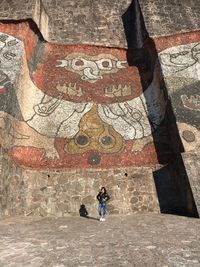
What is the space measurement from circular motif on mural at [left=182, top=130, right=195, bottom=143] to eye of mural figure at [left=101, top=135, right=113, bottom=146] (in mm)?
2071

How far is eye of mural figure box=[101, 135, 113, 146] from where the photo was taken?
974cm

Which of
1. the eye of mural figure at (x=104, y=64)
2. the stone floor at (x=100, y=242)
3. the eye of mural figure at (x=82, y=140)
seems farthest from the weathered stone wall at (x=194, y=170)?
the eye of mural figure at (x=104, y=64)

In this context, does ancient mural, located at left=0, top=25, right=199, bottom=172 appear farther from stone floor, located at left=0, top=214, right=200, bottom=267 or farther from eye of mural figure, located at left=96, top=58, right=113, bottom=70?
stone floor, located at left=0, top=214, right=200, bottom=267

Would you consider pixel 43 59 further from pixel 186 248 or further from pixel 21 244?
pixel 186 248

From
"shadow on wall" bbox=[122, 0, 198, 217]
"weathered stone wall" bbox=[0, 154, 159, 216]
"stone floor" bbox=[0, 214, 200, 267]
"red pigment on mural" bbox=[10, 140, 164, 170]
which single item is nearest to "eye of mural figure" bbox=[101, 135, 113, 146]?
"red pigment on mural" bbox=[10, 140, 164, 170]

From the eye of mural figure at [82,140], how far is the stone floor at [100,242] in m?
2.64

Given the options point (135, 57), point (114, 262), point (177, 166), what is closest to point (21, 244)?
point (114, 262)

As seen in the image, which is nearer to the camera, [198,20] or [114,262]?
[114,262]

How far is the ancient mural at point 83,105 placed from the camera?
9328mm

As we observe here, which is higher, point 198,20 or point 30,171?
point 198,20

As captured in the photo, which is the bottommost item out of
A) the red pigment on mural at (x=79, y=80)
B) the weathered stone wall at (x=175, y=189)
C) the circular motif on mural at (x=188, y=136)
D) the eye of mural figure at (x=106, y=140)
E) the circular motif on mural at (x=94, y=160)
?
the weathered stone wall at (x=175, y=189)

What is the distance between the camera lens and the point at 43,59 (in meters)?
12.0

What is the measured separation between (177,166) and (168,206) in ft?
3.48

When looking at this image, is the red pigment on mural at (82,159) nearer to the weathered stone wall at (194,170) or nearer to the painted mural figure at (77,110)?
the painted mural figure at (77,110)
